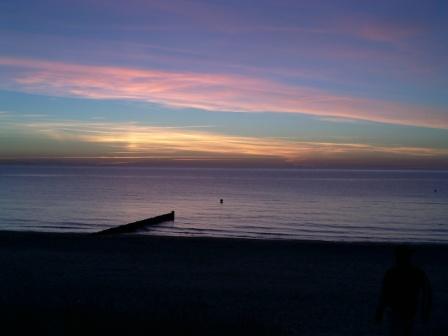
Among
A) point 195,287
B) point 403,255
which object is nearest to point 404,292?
point 403,255

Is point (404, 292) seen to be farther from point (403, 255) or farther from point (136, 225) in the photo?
point (136, 225)

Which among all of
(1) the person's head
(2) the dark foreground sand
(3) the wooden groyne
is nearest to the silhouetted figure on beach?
(1) the person's head

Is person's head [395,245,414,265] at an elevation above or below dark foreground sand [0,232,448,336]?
above

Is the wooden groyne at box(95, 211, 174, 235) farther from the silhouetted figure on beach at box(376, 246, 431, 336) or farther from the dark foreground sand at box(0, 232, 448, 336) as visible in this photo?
the silhouetted figure on beach at box(376, 246, 431, 336)

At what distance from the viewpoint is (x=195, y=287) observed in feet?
50.2

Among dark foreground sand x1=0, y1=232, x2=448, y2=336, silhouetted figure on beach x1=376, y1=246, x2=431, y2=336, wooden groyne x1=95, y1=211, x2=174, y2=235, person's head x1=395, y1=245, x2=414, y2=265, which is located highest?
person's head x1=395, y1=245, x2=414, y2=265

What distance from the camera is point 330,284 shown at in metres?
16.2

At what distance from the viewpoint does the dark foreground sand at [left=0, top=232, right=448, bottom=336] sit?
9328mm

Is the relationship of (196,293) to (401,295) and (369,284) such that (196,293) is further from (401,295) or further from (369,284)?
(401,295)

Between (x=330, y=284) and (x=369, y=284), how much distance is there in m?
1.28

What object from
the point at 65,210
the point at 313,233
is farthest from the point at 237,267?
the point at 65,210

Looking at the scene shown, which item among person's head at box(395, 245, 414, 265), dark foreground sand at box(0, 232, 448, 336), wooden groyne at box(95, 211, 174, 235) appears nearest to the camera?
person's head at box(395, 245, 414, 265)

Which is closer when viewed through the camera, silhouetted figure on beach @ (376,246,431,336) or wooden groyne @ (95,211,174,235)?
silhouetted figure on beach @ (376,246,431,336)

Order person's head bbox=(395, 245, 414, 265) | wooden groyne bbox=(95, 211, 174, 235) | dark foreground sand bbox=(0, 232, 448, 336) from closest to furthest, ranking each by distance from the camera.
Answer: person's head bbox=(395, 245, 414, 265), dark foreground sand bbox=(0, 232, 448, 336), wooden groyne bbox=(95, 211, 174, 235)
